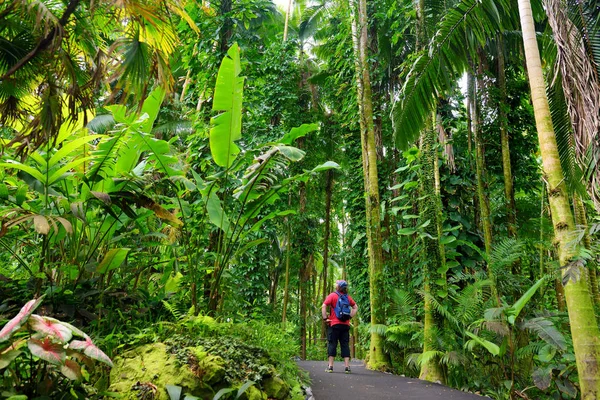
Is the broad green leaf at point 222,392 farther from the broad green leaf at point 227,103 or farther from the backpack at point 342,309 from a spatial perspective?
the backpack at point 342,309

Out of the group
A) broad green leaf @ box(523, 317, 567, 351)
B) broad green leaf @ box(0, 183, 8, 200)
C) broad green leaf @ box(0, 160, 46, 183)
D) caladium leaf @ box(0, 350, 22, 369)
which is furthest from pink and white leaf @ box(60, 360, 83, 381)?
broad green leaf @ box(523, 317, 567, 351)

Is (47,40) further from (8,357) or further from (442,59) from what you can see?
(442,59)

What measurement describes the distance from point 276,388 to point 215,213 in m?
2.04

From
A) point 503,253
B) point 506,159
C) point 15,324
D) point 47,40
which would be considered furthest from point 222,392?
point 506,159

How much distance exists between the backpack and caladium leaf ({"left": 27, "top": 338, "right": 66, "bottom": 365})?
5079 millimetres

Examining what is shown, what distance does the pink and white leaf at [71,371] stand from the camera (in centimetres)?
216

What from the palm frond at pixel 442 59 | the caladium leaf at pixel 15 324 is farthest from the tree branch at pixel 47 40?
the palm frond at pixel 442 59

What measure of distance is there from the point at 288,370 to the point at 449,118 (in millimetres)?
6315

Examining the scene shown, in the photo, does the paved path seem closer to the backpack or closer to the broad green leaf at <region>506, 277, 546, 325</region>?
the backpack

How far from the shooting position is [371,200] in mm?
7773

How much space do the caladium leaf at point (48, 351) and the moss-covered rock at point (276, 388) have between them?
1877mm

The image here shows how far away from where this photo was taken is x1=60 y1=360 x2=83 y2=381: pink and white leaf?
2.16 meters

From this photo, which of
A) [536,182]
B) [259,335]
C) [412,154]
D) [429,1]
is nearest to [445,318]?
[412,154]

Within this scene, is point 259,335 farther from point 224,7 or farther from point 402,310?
point 224,7
